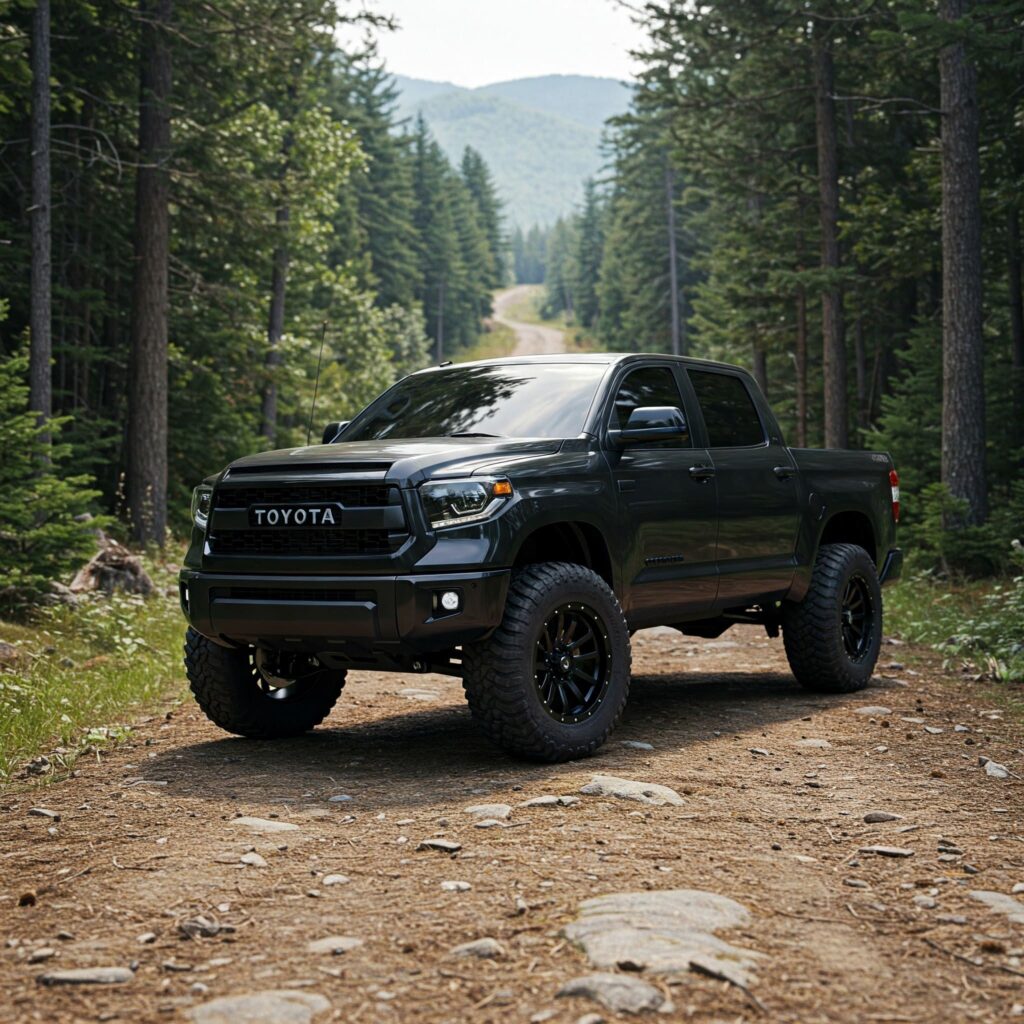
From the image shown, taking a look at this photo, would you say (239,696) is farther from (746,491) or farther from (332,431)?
(746,491)

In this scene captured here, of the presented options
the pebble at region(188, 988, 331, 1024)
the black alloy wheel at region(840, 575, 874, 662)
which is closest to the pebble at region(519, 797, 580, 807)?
the pebble at region(188, 988, 331, 1024)

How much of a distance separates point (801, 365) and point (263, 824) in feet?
74.9

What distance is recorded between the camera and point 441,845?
4.96 meters

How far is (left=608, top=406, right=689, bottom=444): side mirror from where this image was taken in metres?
7.12

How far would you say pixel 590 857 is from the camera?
15.6 ft

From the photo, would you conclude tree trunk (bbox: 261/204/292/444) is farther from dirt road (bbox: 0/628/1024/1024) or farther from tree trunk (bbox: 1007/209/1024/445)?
dirt road (bbox: 0/628/1024/1024)

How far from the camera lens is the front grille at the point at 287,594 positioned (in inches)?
243

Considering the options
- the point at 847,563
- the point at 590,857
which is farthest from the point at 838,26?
the point at 590,857

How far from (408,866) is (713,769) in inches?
90.1

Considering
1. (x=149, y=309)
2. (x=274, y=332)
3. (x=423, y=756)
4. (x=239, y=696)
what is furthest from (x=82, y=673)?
(x=274, y=332)

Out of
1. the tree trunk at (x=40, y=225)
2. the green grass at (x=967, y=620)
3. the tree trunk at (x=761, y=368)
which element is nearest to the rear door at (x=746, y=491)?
the green grass at (x=967, y=620)

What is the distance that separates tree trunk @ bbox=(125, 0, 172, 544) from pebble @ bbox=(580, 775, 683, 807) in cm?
1343

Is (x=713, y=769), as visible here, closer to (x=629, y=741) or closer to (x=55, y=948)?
(x=629, y=741)

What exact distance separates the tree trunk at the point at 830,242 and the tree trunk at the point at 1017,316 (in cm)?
409
